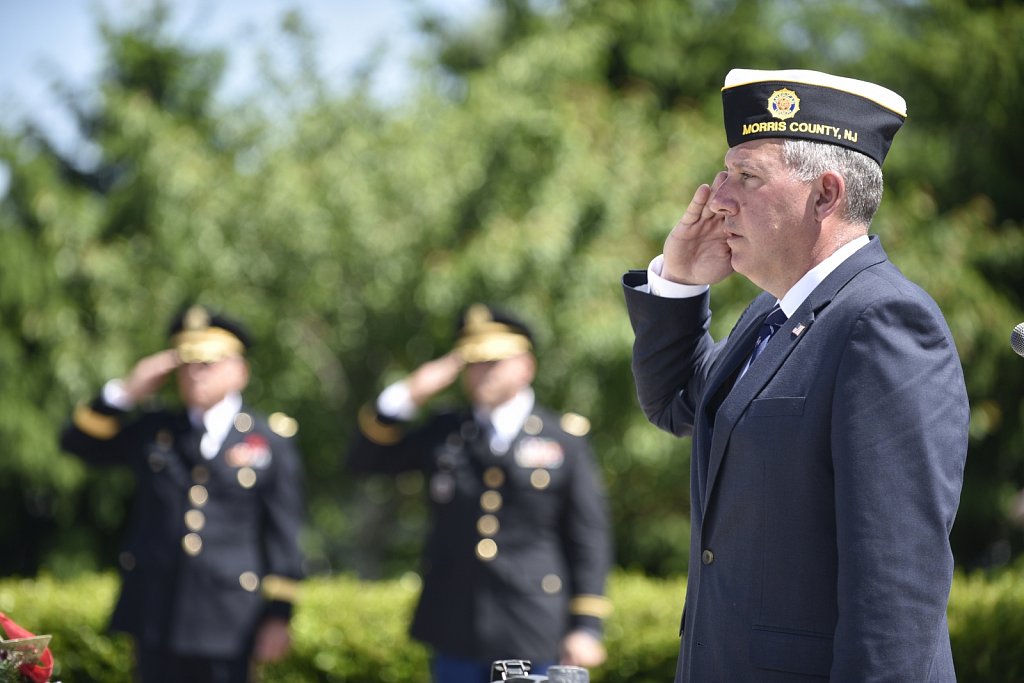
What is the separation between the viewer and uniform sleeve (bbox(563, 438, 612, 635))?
5.39 m

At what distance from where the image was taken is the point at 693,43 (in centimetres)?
1398

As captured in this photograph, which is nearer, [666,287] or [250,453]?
[666,287]

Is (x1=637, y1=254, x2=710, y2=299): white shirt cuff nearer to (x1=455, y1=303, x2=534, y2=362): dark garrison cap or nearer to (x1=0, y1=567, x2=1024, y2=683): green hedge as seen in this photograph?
(x1=455, y1=303, x2=534, y2=362): dark garrison cap

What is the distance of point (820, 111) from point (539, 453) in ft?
11.2

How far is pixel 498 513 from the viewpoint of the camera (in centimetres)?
545

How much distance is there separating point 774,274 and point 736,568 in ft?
1.77

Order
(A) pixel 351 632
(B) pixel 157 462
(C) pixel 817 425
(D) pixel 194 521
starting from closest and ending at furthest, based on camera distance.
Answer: (C) pixel 817 425
(D) pixel 194 521
(B) pixel 157 462
(A) pixel 351 632

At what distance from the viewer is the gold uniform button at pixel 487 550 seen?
5.38m

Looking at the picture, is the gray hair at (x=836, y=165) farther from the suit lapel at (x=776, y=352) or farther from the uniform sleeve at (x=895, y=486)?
the uniform sleeve at (x=895, y=486)

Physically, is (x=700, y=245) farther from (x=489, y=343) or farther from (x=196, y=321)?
(x=196, y=321)

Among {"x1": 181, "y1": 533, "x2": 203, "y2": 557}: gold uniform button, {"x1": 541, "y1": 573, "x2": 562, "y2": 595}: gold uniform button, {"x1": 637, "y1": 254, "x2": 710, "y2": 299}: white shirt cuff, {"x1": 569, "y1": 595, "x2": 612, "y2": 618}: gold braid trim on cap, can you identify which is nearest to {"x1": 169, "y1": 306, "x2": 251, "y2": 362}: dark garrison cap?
{"x1": 181, "y1": 533, "x2": 203, "y2": 557}: gold uniform button

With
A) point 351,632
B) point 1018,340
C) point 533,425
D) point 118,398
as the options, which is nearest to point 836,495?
point 1018,340

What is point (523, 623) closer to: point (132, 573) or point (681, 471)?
point (132, 573)

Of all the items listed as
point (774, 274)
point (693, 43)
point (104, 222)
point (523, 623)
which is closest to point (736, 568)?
point (774, 274)
